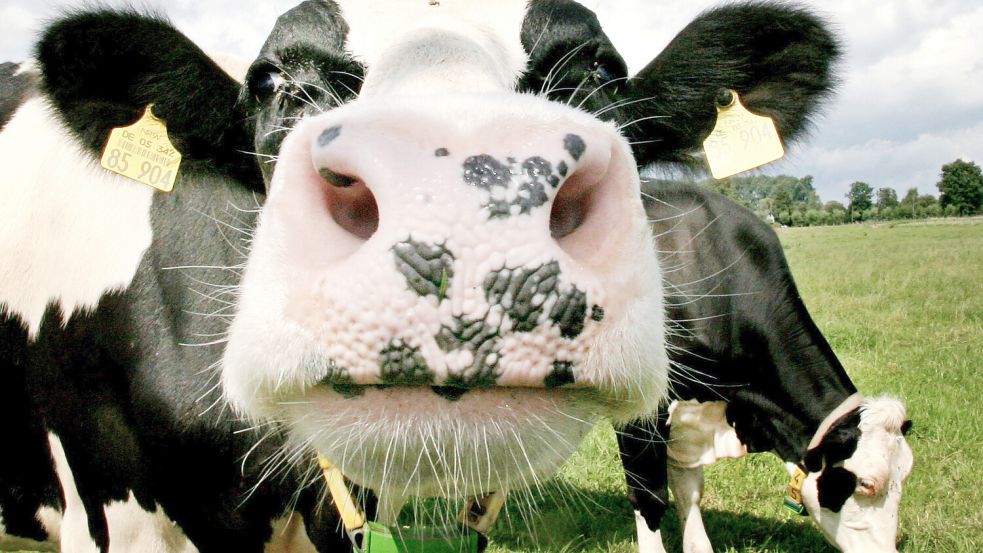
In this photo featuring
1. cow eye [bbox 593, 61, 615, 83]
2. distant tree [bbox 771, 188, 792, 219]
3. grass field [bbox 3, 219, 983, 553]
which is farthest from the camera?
distant tree [bbox 771, 188, 792, 219]

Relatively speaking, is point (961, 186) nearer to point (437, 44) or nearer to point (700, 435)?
point (700, 435)

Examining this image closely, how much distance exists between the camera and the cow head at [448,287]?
1062mm

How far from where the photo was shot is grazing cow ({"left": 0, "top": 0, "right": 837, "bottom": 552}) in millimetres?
1085

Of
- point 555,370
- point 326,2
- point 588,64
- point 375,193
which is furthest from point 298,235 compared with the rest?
point 588,64

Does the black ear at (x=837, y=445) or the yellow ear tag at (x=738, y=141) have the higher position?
the yellow ear tag at (x=738, y=141)

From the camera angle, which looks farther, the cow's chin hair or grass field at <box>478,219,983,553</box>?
grass field at <box>478,219,983,553</box>

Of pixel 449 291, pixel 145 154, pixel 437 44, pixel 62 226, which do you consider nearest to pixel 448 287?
pixel 449 291

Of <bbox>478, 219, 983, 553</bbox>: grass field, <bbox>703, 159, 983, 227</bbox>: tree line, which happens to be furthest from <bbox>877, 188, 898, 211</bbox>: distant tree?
<bbox>478, 219, 983, 553</bbox>: grass field

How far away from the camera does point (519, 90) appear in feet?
6.15

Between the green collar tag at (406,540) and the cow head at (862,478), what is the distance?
241 cm

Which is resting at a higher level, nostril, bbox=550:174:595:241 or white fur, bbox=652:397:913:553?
nostril, bbox=550:174:595:241

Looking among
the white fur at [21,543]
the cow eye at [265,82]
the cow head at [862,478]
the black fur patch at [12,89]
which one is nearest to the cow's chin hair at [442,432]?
the cow eye at [265,82]

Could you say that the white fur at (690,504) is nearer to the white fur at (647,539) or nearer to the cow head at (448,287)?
the white fur at (647,539)

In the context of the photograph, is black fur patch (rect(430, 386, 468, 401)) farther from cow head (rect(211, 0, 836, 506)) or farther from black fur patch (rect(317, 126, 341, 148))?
black fur patch (rect(317, 126, 341, 148))
